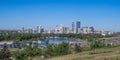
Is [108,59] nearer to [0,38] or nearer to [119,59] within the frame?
[119,59]

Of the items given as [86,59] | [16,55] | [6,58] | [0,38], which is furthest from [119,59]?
[0,38]

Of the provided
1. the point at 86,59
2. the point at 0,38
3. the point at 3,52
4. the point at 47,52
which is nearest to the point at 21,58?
the point at 3,52

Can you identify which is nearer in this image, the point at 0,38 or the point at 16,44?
the point at 16,44

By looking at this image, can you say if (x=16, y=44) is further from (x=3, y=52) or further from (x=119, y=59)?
(x=119, y=59)

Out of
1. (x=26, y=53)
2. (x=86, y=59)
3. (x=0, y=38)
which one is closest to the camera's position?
(x=86, y=59)

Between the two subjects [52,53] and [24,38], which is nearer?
[52,53]

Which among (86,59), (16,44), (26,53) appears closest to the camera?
(86,59)

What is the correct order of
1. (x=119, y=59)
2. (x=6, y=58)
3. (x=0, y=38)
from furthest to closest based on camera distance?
1. (x=0, y=38)
2. (x=6, y=58)
3. (x=119, y=59)

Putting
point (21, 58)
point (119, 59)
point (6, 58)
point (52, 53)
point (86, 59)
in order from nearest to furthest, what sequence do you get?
point (119, 59)
point (86, 59)
point (6, 58)
point (21, 58)
point (52, 53)
